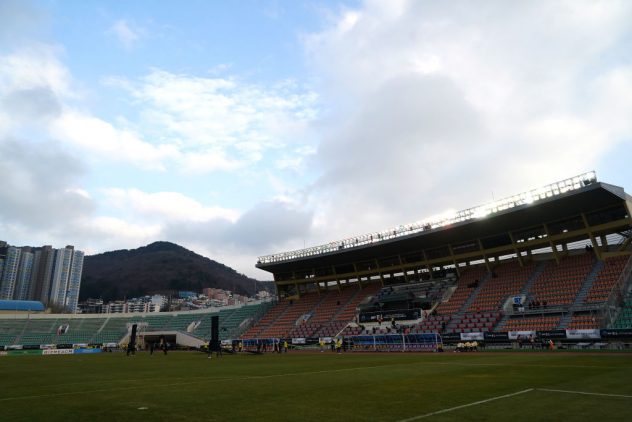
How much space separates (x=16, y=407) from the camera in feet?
36.1

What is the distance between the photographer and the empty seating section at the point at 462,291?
49656mm

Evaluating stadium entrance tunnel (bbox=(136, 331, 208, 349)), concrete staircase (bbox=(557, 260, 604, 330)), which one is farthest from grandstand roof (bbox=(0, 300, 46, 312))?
concrete staircase (bbox=(557, 260, 604, 330))

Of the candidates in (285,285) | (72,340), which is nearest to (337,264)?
(285,285)

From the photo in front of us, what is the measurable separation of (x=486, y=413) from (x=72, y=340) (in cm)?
8840

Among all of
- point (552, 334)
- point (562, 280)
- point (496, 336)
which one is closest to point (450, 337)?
point (496, 336)

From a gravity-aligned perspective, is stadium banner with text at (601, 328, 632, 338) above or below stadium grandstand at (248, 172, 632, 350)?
below

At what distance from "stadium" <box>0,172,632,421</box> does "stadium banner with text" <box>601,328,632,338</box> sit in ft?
0.24

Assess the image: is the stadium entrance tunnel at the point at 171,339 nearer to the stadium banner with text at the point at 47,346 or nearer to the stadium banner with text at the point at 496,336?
the stadium banner with text at the point at 47,346

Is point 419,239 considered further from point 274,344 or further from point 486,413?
point 486,413

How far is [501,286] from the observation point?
49156 mm

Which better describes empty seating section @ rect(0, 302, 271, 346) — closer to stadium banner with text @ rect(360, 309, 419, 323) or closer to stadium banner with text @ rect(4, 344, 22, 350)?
stadium banner with text @ rect(4, 344, 22, 350)

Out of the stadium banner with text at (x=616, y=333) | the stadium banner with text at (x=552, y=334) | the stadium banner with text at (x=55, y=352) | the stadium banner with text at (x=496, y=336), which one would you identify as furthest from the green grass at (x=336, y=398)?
the stadium banner with text at (x=55, y=352)

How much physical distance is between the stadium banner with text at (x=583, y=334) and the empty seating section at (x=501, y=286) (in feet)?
35.3

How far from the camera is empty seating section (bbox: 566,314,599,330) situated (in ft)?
114
